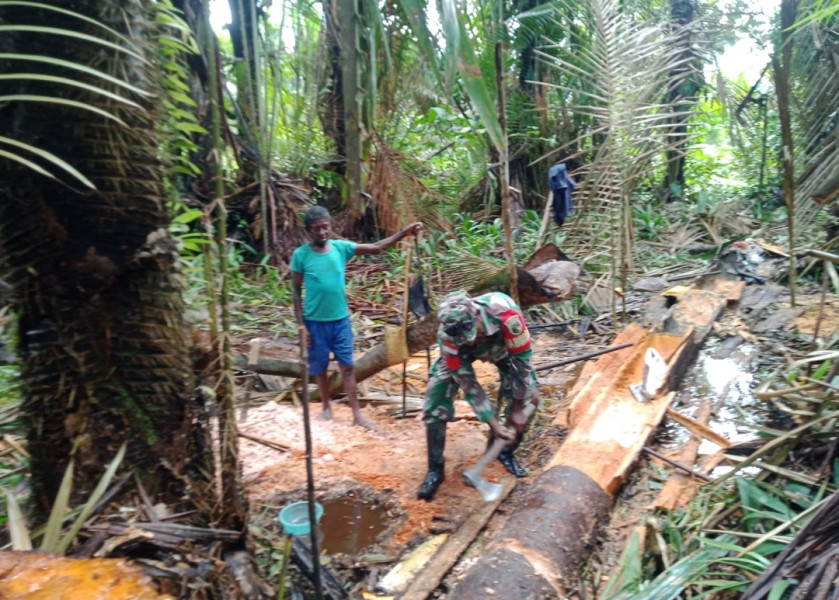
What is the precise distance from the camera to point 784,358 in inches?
186

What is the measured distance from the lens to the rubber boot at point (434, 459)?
11.7 ft

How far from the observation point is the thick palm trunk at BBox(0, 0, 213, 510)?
1659 millimetres

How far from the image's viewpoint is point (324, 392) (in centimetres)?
469

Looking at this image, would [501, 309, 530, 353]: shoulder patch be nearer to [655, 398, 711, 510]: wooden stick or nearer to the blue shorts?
[655, 398, 711, 510]: wooden stick

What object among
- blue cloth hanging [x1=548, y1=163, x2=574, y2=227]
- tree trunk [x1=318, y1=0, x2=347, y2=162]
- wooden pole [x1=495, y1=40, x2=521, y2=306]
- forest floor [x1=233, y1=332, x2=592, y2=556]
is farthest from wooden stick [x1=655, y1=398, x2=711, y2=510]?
tree trunk [x1=318, y1=0, x2=347, y2=162]

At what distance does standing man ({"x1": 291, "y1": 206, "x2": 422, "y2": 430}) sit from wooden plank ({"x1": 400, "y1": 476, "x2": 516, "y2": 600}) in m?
1.40

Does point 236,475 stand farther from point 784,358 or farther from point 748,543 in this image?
point 784,358

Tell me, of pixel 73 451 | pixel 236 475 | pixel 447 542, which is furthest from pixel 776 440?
pixel 73 451

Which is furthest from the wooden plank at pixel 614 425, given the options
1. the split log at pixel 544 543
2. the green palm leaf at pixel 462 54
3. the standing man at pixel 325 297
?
the green palm leaf at pixel 462 54

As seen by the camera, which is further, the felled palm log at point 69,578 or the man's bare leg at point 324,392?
the man's bare leg at point 324,392

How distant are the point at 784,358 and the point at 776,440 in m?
2.19

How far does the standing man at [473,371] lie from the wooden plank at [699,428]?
40.6 inches

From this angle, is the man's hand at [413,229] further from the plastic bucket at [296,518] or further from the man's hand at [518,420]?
the plastic bucket at [296,518]

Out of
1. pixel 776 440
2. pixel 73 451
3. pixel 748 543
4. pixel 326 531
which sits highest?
pixel 73 451
